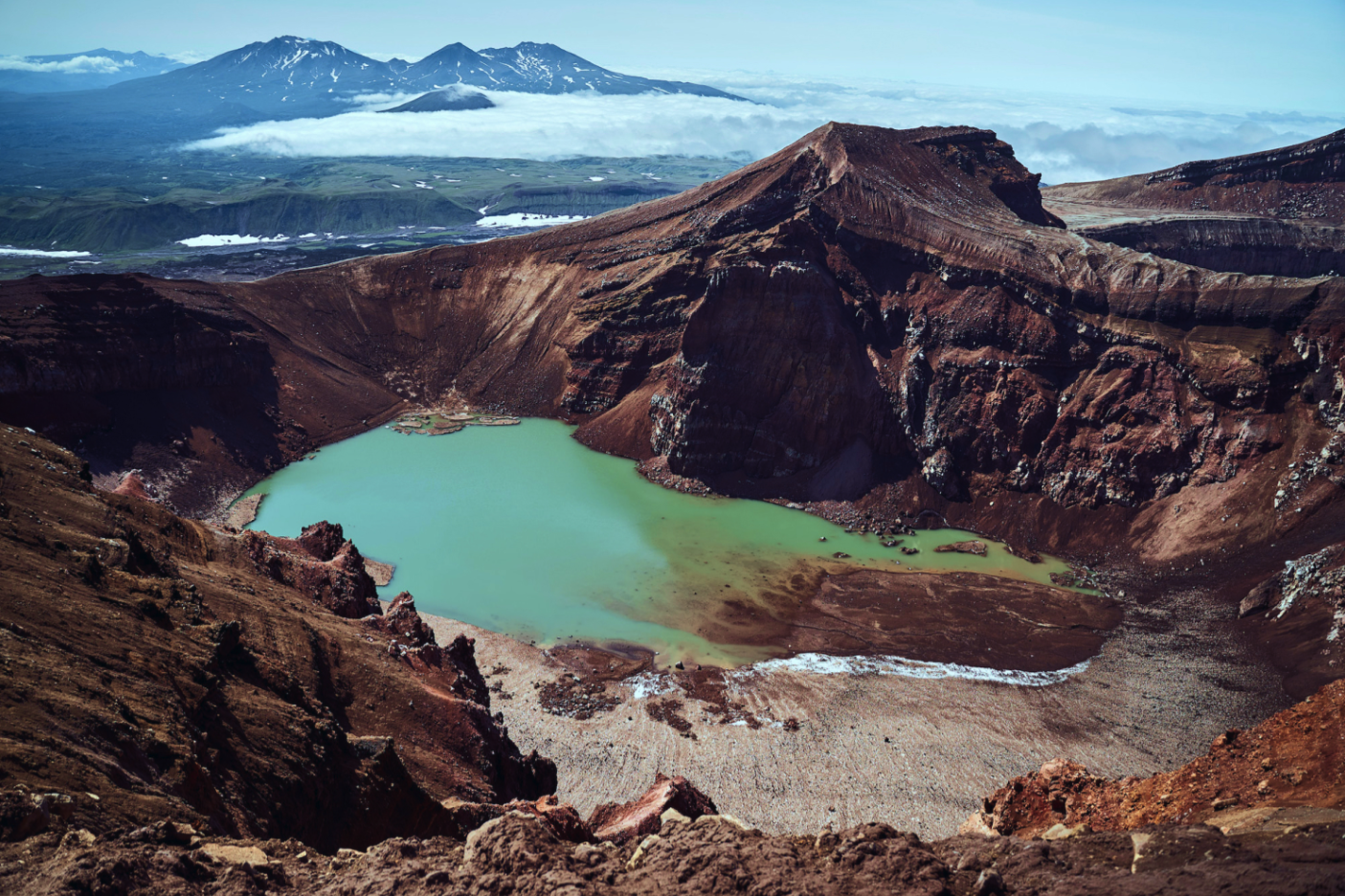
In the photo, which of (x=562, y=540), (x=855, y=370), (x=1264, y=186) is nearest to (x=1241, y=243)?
(x=1264, y=186)

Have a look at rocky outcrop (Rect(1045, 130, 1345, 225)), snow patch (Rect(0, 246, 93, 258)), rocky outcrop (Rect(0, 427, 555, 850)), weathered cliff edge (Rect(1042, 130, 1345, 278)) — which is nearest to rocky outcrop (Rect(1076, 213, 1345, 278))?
weathered cliff edge (Rect(1042, 130, 1345, 278))

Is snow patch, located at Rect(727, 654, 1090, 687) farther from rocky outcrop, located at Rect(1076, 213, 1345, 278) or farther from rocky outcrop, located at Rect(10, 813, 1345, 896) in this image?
rocky outcrop, located at Rect(1076, 213, 1345, 278)

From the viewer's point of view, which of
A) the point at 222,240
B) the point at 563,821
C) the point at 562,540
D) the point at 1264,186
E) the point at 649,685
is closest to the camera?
the point at 563,821

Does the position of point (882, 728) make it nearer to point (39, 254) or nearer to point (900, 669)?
point (900, 669)

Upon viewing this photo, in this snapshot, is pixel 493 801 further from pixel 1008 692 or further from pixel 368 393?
pixel 368 393

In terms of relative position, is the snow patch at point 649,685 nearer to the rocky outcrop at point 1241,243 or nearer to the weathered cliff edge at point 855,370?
the weathered cliff edge at point 855,370

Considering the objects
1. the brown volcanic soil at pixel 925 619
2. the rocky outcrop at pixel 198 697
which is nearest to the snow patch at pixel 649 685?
the brown volcanic soil at pixel 925 619
